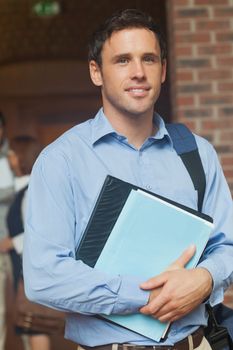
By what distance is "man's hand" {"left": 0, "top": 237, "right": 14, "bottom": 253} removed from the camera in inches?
204

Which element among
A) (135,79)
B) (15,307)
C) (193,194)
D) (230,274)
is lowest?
(15,307)

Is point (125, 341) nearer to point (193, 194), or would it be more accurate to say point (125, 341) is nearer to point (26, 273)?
→ point (26, 273)

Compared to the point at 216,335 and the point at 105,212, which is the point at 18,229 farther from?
the point at 105,212

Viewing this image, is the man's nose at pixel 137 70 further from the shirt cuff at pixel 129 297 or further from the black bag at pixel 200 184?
the shirt cuff at pixel 129 297

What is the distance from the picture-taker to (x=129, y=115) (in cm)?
233

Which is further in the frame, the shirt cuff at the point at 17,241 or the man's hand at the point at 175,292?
the shirt cuff at the point at 17,241

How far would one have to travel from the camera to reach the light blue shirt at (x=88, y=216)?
207 cm

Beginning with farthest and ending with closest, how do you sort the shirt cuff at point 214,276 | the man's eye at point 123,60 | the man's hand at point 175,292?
the man's eye at point 123,60 < the shirt cuff at point 214,276 < the man's hand at point 175,292

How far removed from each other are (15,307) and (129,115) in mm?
3759

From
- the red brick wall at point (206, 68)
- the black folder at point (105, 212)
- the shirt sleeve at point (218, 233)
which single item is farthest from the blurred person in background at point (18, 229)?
the black folder at point (105, 212)

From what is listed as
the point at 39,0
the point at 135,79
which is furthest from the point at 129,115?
the point at 39,0

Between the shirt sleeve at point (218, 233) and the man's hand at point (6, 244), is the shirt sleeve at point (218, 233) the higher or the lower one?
the higher one

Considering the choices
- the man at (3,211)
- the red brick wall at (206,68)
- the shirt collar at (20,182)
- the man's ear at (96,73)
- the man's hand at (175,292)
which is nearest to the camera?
the man's hand at (175,292)

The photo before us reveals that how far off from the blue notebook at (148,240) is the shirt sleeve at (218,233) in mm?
87
